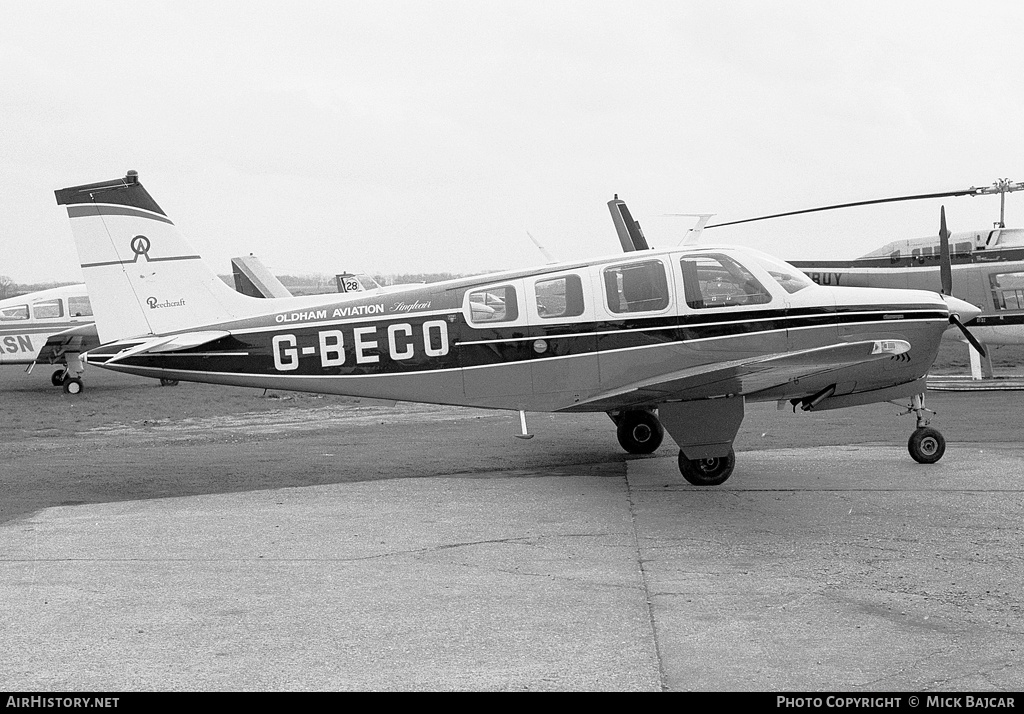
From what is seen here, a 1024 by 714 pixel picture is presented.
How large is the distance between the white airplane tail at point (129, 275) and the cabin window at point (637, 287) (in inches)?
157

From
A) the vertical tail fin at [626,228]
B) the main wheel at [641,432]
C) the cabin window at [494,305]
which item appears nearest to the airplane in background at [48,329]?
the vertical tail fin at [626,228]

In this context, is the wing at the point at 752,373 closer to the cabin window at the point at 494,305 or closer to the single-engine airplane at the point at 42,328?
the cabin window at the point at 494,305

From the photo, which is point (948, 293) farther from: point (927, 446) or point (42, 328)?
point (42, 328)

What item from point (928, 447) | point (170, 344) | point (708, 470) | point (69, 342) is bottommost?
point (928, 447)

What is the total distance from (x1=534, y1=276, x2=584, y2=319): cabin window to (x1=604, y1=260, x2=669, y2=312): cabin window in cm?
31

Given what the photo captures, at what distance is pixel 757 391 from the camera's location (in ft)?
31.3

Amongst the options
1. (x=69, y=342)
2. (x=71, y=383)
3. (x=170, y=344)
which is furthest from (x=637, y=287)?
(x=69, y=342)

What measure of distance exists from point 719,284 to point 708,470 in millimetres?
1887

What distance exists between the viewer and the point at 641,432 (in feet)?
40.0

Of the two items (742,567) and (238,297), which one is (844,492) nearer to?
(742,567)

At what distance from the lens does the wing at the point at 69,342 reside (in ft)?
80.7

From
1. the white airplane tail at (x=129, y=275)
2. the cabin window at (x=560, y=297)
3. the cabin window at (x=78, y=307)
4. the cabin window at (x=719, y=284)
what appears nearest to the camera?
the cabin window at (x=719, y=284)
